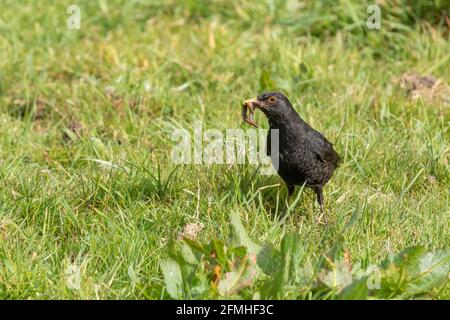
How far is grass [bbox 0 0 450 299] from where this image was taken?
4285 mm

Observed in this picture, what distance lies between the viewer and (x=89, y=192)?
481 cm

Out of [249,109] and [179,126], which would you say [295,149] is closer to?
[249,109]

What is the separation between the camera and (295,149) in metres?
4.78

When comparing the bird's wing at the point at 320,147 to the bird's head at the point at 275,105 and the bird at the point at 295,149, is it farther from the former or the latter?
the bird's head at the point at 275,105

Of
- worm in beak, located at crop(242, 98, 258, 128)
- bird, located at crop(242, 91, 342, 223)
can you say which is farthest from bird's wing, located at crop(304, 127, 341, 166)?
worm in beak, located at crop(242, 98, 258, 128)

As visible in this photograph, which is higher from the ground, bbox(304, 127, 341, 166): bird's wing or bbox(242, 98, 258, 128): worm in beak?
bbox(242, 98, 258, 128): worm in beak

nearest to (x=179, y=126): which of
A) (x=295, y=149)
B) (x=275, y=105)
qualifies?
(x=275, y=105)

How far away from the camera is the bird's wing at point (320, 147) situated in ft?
15.8

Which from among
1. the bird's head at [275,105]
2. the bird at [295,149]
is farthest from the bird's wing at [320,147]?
the bird's head at [275,105]

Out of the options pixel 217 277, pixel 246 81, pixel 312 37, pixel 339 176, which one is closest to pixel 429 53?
pixel 312 37

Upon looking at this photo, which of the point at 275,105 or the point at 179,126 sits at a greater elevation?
the point at 275,105

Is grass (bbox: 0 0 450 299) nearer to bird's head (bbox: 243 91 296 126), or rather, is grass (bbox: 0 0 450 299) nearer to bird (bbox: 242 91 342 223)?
bird (bbox: 242 91 342 223)

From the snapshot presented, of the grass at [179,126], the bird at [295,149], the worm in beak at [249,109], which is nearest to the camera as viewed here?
the grass at [179,126]

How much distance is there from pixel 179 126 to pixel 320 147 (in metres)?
1.23
